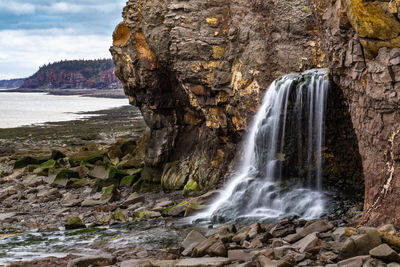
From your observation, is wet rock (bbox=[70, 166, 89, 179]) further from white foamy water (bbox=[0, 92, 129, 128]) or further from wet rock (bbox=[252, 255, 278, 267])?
white foamy water (bbox=[0, 92, 129, 128])

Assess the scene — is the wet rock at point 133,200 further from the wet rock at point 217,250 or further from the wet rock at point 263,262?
the wet rock at point 263,262

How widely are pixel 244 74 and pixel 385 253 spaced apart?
1121 cm

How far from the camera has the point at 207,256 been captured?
33.3 ft

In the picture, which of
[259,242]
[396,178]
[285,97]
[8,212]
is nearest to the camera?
[396,178]

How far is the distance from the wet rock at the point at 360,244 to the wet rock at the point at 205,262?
2.35m

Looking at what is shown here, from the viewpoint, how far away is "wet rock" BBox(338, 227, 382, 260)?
27.2ft

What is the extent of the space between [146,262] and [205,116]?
1151 centimetres

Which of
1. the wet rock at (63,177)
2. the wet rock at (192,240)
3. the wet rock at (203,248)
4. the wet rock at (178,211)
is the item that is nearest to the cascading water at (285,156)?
the wet rock at (178,211)

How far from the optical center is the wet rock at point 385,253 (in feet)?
25.2

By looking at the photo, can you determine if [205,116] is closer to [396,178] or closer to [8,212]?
[8,212]

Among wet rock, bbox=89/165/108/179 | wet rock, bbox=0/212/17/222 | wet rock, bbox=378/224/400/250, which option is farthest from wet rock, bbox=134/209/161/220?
wet rock, bbox=89/165/108/179

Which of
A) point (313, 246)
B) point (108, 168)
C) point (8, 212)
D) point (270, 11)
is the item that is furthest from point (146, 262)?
point (108, 168)

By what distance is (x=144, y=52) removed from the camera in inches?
895

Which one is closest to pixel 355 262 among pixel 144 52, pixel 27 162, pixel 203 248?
pixel 203 248
